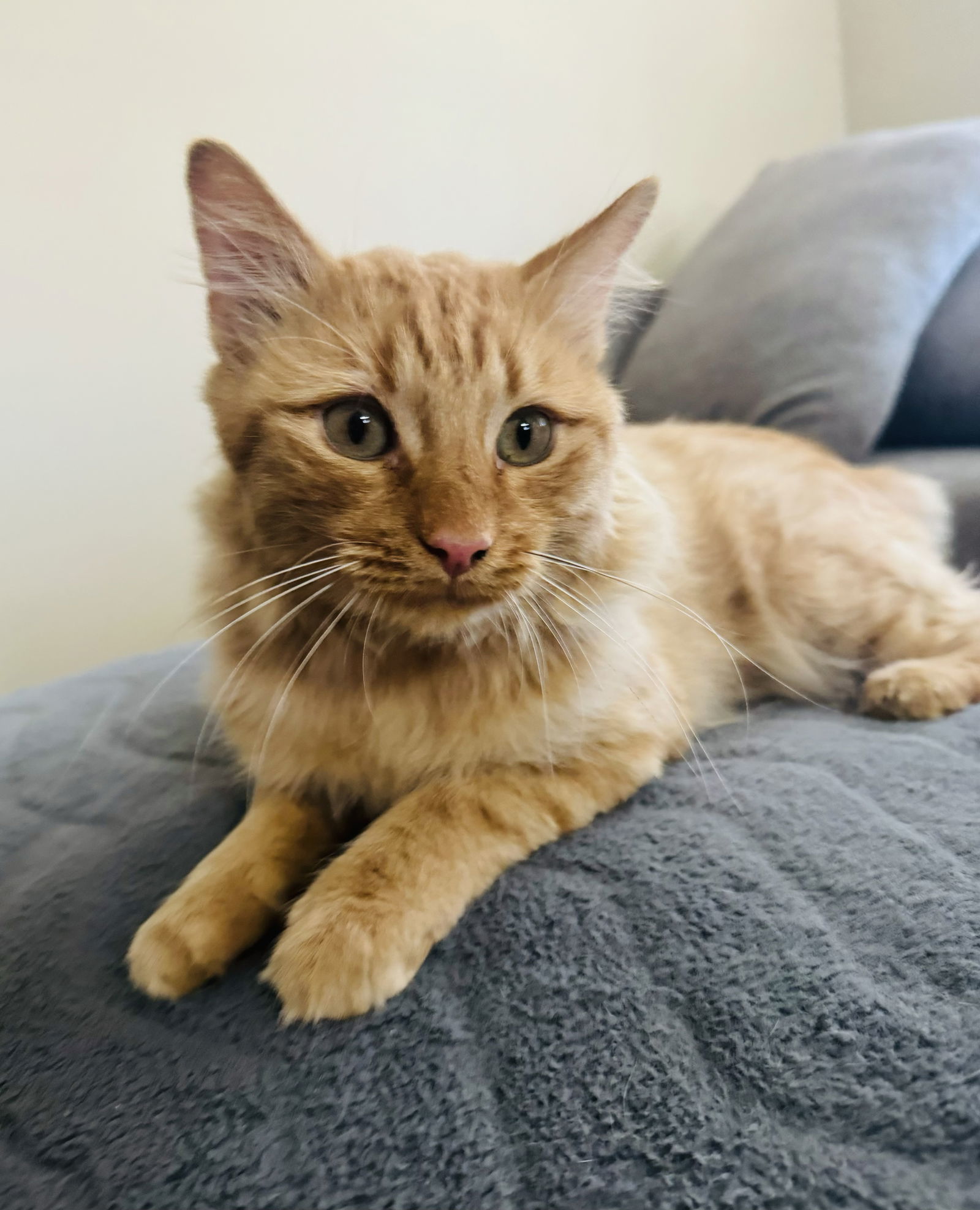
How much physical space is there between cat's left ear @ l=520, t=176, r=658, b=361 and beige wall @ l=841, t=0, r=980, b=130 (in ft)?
6.59

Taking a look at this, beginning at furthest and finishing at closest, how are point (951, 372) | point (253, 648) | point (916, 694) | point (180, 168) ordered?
point (180, 168) → point (951, 372) → point (916, 694) → point (253, 648)

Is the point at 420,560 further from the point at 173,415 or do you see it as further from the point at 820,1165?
the point at 173,415

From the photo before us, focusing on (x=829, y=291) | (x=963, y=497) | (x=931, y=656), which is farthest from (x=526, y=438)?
(x=829, y=291)

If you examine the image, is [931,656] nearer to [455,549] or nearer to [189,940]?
[455,549]

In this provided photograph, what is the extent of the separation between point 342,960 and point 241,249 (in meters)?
0.74

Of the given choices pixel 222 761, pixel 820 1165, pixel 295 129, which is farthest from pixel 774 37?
pixel 820 1165

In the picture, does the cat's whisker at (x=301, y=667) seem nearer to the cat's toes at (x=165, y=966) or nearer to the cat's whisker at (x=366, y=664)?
the cat's whisker at (x=366, y=664)

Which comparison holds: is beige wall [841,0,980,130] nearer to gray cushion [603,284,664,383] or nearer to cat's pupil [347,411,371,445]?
gray cushion [603,284,664,383]

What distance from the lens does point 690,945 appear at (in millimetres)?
653

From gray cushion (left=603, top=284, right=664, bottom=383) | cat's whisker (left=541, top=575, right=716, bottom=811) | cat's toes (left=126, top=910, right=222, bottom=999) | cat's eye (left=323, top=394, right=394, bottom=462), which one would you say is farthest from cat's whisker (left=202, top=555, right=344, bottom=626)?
gray cushion (left=603, top=284, right=664, bottom=383)

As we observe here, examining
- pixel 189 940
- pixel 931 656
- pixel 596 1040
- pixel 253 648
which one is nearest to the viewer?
pixel 596 1040

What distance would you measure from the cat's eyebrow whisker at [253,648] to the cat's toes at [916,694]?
0.81 meters

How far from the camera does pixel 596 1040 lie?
1.95 ft

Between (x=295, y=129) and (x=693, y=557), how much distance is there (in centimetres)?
157
